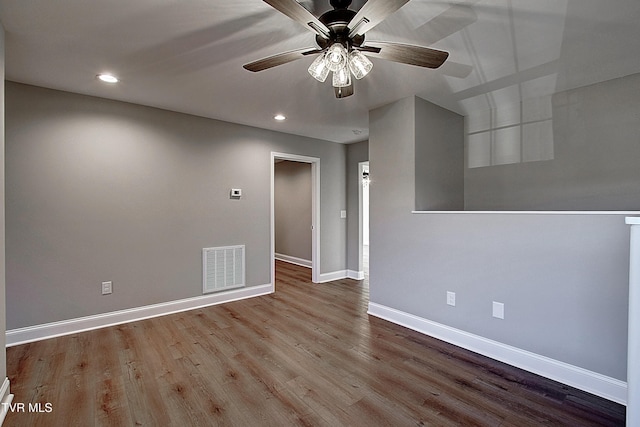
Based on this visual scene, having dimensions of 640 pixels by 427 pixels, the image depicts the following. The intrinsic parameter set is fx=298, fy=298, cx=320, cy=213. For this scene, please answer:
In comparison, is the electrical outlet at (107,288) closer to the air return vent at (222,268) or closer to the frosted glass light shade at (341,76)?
the air return vent at (222,268)

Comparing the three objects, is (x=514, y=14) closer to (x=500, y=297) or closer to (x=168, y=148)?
(x=500, y=297)

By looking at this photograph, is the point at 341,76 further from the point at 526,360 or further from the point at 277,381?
the point at 526,360

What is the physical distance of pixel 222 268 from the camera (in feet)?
13.1

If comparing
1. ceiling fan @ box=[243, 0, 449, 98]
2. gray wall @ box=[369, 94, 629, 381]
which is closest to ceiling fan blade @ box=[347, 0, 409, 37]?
ceiling fan @ box=[243, 0, 449, 98]

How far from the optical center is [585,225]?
6.82ft

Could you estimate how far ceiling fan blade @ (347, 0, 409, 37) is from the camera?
4.12 feet

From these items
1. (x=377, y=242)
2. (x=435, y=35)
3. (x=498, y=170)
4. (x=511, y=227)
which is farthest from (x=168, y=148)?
(x=498, y=170)

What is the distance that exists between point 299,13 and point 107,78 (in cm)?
228

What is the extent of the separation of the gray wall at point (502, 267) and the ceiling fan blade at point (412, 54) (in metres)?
1.42

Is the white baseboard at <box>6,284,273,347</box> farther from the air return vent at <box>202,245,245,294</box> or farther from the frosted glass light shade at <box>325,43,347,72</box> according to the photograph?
the frosted glass light shade at <box>325,43,347,72</box>

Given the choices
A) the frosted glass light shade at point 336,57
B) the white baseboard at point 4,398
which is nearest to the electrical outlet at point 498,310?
the frosted glass light shade at point 336,57

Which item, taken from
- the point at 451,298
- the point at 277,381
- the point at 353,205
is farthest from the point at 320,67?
the point at 353,205

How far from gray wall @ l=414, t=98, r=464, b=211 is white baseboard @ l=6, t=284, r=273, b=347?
2.67 meters

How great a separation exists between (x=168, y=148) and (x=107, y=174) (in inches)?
27.6
